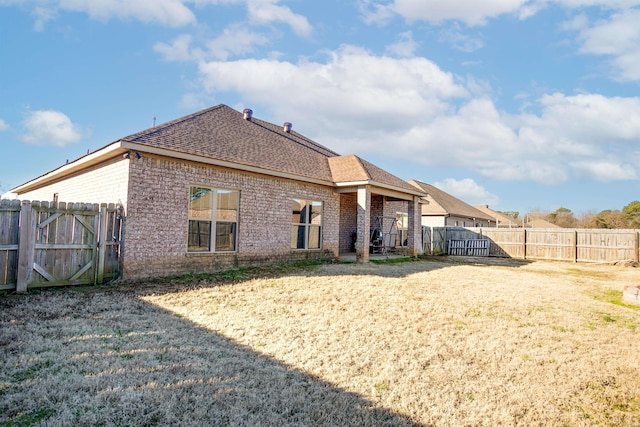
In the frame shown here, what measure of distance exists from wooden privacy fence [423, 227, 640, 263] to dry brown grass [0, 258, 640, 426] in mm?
12546

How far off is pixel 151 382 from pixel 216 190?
24.6 feet

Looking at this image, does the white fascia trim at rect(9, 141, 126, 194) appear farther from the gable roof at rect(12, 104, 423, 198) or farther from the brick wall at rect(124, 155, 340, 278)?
the brick wall at rect(124, 155, 340, 278)

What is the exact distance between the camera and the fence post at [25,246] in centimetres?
681

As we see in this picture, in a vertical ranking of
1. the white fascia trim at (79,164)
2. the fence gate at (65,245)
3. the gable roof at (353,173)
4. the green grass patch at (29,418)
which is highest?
the gable roof at (353,173)

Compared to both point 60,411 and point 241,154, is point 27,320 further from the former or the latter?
point 241,154

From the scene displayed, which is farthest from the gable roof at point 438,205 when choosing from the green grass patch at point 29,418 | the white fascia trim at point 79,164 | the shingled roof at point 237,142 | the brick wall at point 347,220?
the green grass patch at point 29,418

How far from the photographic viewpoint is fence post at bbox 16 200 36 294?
6805mm

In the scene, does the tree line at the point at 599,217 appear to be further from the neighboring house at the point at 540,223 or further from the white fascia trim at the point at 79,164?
the white fascia trim at the point at 79,164

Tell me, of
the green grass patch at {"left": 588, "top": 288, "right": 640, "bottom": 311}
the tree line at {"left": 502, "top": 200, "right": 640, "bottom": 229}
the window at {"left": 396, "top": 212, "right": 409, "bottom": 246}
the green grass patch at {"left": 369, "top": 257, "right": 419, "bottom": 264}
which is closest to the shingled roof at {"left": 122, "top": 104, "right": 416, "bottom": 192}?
the green grass patch at {"left": 369, "top": 257, "right": 419, "bottom": 264}

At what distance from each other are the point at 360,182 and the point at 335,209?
5.72 feet

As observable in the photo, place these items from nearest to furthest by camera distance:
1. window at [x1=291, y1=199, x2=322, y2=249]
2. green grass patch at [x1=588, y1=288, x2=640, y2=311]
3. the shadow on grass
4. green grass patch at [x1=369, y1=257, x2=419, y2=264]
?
the shadow on grass
green grass patch at [x1=588, y1=288, x2=640, y2=311]
window at [x1=291, y1=199, x2=322, y2=249]
green grass patch at [x1=369, y1=257, x2=419, y2=264]

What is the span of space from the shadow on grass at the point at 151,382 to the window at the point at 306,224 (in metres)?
7.89

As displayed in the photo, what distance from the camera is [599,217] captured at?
1746 inches

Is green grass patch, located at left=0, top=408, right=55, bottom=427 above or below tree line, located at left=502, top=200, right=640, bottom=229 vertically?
below
